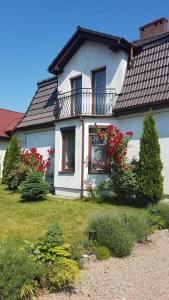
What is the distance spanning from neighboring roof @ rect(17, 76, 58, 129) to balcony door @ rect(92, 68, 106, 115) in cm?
248

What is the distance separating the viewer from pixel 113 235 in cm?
644

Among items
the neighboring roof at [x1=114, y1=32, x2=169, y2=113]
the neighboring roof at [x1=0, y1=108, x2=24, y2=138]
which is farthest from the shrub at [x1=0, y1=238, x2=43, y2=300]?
the neighboring roof at [x1=0, y1=108, x2=24, y2=138]

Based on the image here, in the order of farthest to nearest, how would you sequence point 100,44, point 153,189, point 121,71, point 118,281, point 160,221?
point 100,44, point 121,71, point 153,189, point 160,221, point 118,281

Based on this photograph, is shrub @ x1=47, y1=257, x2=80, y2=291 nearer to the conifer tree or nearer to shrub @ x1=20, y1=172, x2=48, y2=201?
the conifer tree

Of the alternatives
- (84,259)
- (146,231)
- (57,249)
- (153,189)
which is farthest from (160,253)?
(153,189)

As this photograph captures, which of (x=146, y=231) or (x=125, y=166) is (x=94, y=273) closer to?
(x=146, y=231)

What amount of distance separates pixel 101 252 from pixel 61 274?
5.54 ft

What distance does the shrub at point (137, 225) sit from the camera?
23.3ft

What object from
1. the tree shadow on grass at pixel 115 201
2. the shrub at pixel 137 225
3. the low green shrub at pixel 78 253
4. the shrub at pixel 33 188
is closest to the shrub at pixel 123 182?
the tree shadow on grass at pixel 115 201

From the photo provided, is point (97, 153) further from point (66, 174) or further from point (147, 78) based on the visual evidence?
point (147, 78)

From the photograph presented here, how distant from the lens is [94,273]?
5.47 meters

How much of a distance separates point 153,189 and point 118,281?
5.79 meters

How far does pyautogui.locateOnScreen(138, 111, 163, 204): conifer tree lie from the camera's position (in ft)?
35.1

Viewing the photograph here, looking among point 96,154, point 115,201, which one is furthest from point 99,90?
point 115,201
